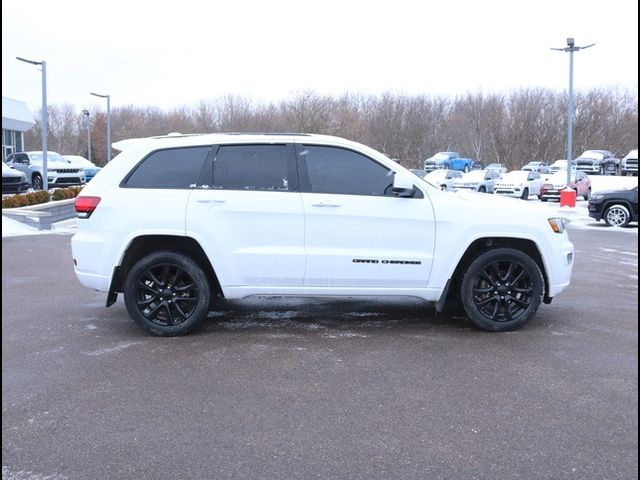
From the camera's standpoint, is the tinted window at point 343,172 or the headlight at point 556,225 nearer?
the tinted window at point 343,172

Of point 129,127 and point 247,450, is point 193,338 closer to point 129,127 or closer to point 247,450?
point 247,450

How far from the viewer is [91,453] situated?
12.2ft

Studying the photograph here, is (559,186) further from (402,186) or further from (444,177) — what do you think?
(402,186)

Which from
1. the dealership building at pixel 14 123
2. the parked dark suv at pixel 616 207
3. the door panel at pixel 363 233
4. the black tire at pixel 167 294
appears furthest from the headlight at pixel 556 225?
the dealership building at pixel 14 123

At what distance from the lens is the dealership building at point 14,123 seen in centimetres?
5175

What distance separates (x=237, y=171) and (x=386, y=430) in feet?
10.2

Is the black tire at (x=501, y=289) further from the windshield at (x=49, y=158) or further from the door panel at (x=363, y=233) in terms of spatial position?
the windshield at (x=49, y=158)

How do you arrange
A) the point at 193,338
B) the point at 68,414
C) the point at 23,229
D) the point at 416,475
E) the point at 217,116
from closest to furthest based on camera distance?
the point at 416,475 → the point at 68,414 → the point at 193,338 → the point at 23,229 → the point at 217,116

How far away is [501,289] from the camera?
6309 millimetres

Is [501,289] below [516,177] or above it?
below

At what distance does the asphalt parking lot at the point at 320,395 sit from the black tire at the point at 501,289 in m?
0.21


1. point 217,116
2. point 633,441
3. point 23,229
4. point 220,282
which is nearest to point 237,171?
point 220,282

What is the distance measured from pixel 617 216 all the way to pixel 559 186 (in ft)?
44.2

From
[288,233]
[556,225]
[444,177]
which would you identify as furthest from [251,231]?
[444,177]
